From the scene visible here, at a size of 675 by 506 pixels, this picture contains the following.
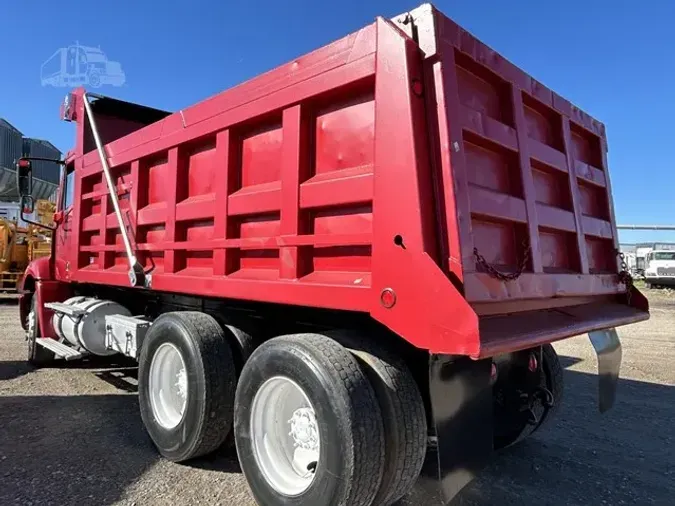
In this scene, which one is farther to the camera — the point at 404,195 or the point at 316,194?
the point at 316,194

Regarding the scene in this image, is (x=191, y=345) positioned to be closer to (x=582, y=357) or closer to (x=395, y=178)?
(x=395, y=178)

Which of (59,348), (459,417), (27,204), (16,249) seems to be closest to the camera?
(459,417)

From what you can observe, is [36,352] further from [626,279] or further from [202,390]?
[626,279]

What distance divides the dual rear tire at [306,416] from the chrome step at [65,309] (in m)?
2.51

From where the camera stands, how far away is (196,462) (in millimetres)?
3641

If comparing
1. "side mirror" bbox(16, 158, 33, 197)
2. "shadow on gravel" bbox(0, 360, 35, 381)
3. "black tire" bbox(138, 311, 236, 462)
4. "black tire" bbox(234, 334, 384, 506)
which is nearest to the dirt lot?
"black tire" bbox(138, 311, 236, 462)

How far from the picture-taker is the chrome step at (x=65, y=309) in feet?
18.4

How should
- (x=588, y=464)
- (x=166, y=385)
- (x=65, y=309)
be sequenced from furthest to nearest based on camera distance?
(x=65, y=309)
(x=166, y=385)
(x=588, y=464)

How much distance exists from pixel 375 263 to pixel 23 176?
5280 mm

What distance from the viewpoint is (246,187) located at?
3.44 metres

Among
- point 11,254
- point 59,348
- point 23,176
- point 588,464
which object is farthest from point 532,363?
point 11,254

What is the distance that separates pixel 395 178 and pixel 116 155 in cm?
347

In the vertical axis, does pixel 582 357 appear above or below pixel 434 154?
below

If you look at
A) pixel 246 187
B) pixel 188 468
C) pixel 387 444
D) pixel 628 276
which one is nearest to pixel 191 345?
pixel 188 468
